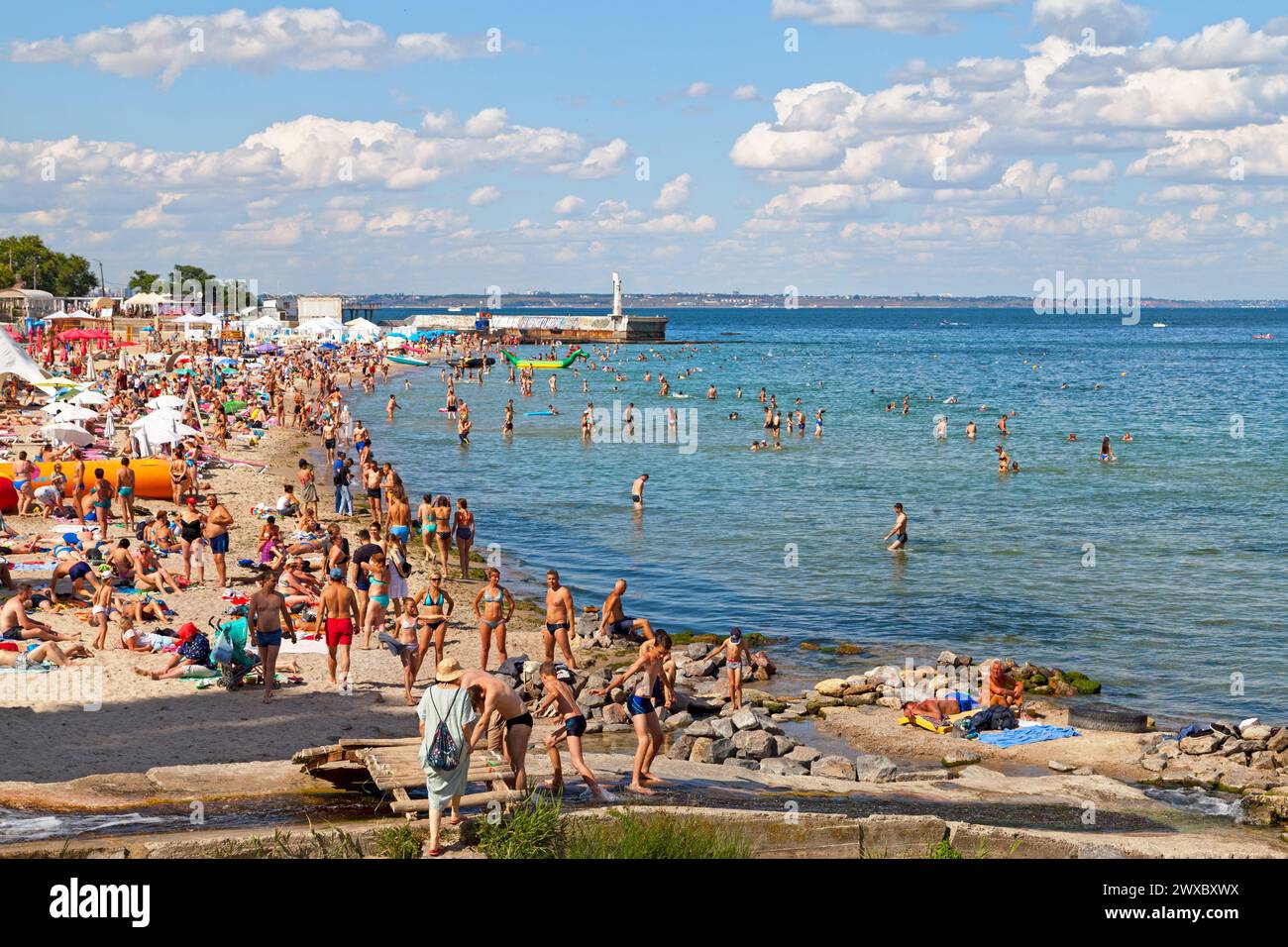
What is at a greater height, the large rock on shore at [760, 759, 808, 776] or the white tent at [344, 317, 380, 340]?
the white tent at [344, 317, 380, 340]

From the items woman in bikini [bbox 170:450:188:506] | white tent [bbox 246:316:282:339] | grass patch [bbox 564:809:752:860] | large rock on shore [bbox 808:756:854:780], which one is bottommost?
large rock on shore [bbox 808:756:854:780]

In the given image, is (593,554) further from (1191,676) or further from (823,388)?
(823,388)

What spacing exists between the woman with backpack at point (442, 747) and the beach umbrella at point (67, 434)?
27.1 m

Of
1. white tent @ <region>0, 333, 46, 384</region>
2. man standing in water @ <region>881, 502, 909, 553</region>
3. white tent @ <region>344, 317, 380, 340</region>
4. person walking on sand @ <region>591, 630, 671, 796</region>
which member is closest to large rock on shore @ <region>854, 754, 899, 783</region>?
person walking on sand @ <region>591, 630, 671, 796</region>

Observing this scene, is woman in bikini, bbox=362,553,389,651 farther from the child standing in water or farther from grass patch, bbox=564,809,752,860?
grass patch, bbox=564,809,752,860

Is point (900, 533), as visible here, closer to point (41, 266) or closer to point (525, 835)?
point (525, 835)

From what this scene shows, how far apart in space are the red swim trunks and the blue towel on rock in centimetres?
810

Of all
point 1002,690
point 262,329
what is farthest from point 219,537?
point 262,329

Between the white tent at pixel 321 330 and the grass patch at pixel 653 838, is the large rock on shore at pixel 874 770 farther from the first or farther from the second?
the white tent at pixel 321 330

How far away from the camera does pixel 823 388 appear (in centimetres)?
8150

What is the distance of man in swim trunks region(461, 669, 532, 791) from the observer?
9.84 metres

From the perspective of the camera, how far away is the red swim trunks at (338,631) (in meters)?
15.7

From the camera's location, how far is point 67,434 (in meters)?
32.5

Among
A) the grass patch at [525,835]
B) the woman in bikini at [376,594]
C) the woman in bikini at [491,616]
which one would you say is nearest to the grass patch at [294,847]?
the grass patch at [525,835]
